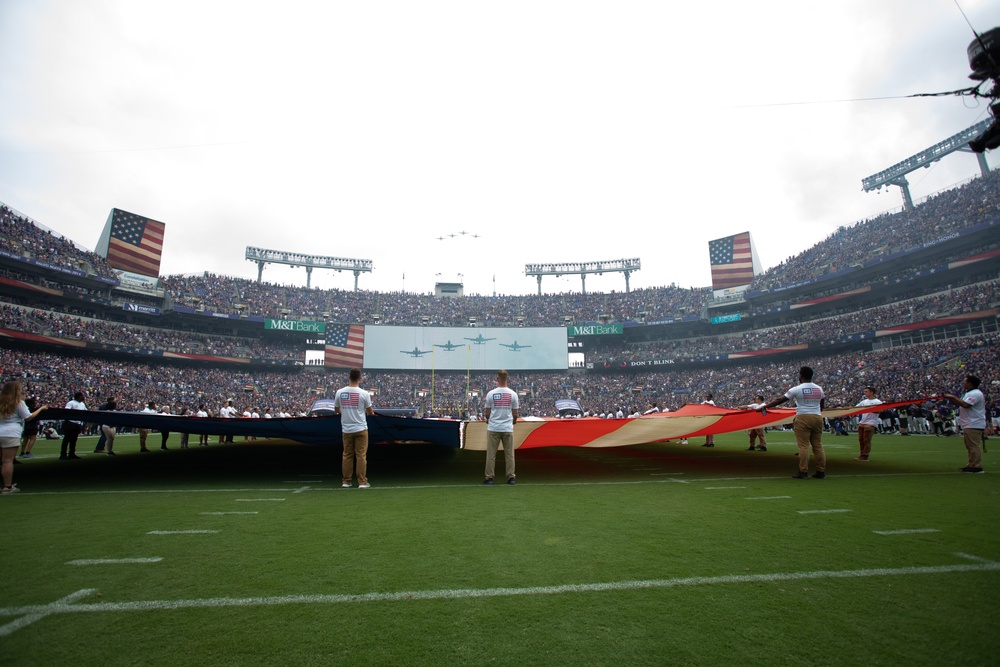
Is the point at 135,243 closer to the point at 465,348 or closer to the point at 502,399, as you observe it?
the point at 465,348

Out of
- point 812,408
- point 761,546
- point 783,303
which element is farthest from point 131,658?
point 783,303

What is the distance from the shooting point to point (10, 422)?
5805 millimetres

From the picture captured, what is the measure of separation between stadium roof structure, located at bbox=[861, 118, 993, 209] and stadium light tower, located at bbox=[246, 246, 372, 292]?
51605 millimetres

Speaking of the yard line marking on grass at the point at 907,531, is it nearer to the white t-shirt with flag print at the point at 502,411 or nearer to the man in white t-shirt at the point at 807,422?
the man in white t-shirt at the point at 807,422

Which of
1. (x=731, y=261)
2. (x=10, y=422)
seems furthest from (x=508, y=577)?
(x=731, y=261)

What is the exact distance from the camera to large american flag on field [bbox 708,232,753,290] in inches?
1839

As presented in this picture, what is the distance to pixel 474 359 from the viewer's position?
1821 inches

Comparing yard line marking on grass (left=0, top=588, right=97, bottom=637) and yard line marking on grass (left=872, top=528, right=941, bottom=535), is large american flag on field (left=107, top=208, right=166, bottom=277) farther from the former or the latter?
yard line marking on grass (left=872, top=528, right=941, bottom=535)

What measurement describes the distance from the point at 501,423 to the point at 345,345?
41547mm

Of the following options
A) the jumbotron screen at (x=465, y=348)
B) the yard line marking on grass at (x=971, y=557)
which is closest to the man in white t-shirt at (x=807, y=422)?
the yard line marking on grass at (x=971, y=557)

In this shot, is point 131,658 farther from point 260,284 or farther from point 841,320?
point 260,284

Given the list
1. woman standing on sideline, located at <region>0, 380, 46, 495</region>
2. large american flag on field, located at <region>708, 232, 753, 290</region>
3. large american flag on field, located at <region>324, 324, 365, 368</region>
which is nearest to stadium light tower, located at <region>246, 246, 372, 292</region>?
large american flag on field, located at <region>324, 324, 365, 368</region>

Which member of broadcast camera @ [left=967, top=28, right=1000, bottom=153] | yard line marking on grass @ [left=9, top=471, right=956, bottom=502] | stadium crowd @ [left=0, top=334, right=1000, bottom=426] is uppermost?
broadcast camera @ [left=967, top=28, right=1000, bottom=153]

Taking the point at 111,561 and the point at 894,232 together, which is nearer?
the point at 111,561
